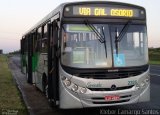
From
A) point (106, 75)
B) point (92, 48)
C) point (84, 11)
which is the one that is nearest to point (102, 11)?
point (84, 11)

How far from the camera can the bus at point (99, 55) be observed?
10062 mm

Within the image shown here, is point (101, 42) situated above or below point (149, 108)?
above

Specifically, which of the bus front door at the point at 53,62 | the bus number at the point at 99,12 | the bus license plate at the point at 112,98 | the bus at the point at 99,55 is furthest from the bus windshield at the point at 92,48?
the bus license plate at the point at 112,98

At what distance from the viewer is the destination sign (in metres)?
10.4

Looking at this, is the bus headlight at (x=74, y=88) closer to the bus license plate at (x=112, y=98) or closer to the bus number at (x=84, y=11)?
the bus license plate at (x=112, y=98)

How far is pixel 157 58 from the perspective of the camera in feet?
231

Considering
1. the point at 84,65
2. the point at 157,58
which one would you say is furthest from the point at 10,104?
the point at 157,58

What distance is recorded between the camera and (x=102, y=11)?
34.7 feet

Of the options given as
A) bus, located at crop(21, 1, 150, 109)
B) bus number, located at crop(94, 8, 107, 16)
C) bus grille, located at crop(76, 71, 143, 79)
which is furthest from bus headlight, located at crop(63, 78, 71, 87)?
bus number, located at crop(94, 8, 107, 16)

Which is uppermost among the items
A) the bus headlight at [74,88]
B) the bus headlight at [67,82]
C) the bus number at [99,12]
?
the bus number at [99,12]

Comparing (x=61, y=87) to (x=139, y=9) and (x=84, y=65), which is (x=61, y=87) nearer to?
(x=84, y=65)

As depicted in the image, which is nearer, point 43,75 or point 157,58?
point 43,75

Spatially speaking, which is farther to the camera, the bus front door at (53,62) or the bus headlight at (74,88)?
the bus front door at (53,62)

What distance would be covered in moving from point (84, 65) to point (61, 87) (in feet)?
2.61
